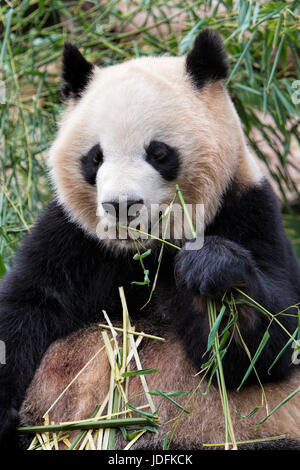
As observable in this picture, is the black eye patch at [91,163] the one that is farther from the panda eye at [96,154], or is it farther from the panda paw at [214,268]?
the panda paw at [214,268]

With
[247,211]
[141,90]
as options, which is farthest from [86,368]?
[141,90]

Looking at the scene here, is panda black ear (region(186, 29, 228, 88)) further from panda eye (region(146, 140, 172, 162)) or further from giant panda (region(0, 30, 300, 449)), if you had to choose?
panda eye (region(146, 140, 172, 162))

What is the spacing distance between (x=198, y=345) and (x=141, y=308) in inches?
13.5

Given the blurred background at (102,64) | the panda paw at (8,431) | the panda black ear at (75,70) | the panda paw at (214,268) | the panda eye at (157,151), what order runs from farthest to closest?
the blurred background at (102,64), the panda black ear at (75,70), the panda paw at (8,431), the panda eye at (157,151), the panda paw at (214,268)

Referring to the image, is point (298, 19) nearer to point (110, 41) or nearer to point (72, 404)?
point (110, 41)

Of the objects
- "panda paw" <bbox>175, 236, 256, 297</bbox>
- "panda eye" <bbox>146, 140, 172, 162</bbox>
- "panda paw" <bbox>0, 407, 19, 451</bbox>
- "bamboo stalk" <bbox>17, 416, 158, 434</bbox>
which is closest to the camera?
"panda paw" <bbox>175, 236, 256, 297</bbox>

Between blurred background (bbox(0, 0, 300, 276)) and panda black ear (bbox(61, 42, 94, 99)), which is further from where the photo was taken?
blurred background (bbox(0, 0, 300, 276))

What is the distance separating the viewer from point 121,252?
2738 millimetres

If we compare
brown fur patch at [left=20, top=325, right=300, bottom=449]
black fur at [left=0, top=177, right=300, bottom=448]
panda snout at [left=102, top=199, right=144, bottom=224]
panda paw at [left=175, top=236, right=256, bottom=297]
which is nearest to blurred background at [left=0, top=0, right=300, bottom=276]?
black fur at [left=0, top=177, right=300, bottom=448]

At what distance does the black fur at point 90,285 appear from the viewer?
8.39 feet

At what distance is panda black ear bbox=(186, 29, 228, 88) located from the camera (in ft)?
8.84

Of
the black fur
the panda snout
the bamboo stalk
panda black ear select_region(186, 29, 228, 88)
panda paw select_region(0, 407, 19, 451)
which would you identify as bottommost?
panda paw select_region(0, 407, 19, 451)

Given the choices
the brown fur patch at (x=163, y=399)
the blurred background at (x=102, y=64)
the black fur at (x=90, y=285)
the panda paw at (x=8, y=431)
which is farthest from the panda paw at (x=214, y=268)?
the blurred background at (x=102, y=64)

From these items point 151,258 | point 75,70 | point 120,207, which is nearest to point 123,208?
point 120,207
